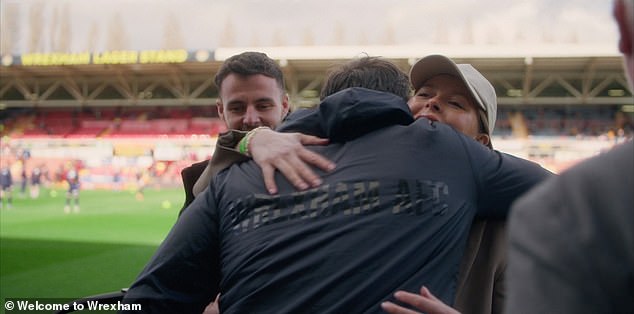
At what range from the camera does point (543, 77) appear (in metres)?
28.3

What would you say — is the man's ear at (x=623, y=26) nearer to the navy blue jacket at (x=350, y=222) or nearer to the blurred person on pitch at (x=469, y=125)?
the navy blue jacket at (x=350, y=222)

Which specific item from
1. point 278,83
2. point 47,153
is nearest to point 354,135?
point 278,83

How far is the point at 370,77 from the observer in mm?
1549

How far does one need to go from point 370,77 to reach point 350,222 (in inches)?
19.4

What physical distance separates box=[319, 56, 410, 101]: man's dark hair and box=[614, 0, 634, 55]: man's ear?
872mm

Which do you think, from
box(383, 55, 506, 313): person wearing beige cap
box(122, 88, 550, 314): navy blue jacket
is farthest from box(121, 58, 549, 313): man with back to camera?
box(383, 55, 506, 313): person wearing beige cap

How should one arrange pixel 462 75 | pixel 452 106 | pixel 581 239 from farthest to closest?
pixel 452 106
pixel 462 75
pixel 581 239

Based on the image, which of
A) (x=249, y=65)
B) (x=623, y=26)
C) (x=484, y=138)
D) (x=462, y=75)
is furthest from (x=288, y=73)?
(x=623, y=26)

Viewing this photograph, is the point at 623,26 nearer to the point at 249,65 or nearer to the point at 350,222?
the point at 350,222

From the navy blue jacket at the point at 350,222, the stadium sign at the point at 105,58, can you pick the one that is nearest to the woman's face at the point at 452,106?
the navy blue jacket at the point at 350,222

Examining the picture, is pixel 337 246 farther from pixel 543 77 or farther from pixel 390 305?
pixel 543 77

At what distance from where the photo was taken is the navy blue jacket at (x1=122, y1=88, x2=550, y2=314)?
1.23 m

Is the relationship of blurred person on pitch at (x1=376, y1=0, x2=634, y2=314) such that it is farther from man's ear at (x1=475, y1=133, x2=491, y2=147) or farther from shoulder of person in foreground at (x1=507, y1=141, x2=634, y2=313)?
man's ear at (x1=475, y1=133, x2=491, y2=147)

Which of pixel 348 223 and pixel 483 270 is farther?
pixel 483 270
